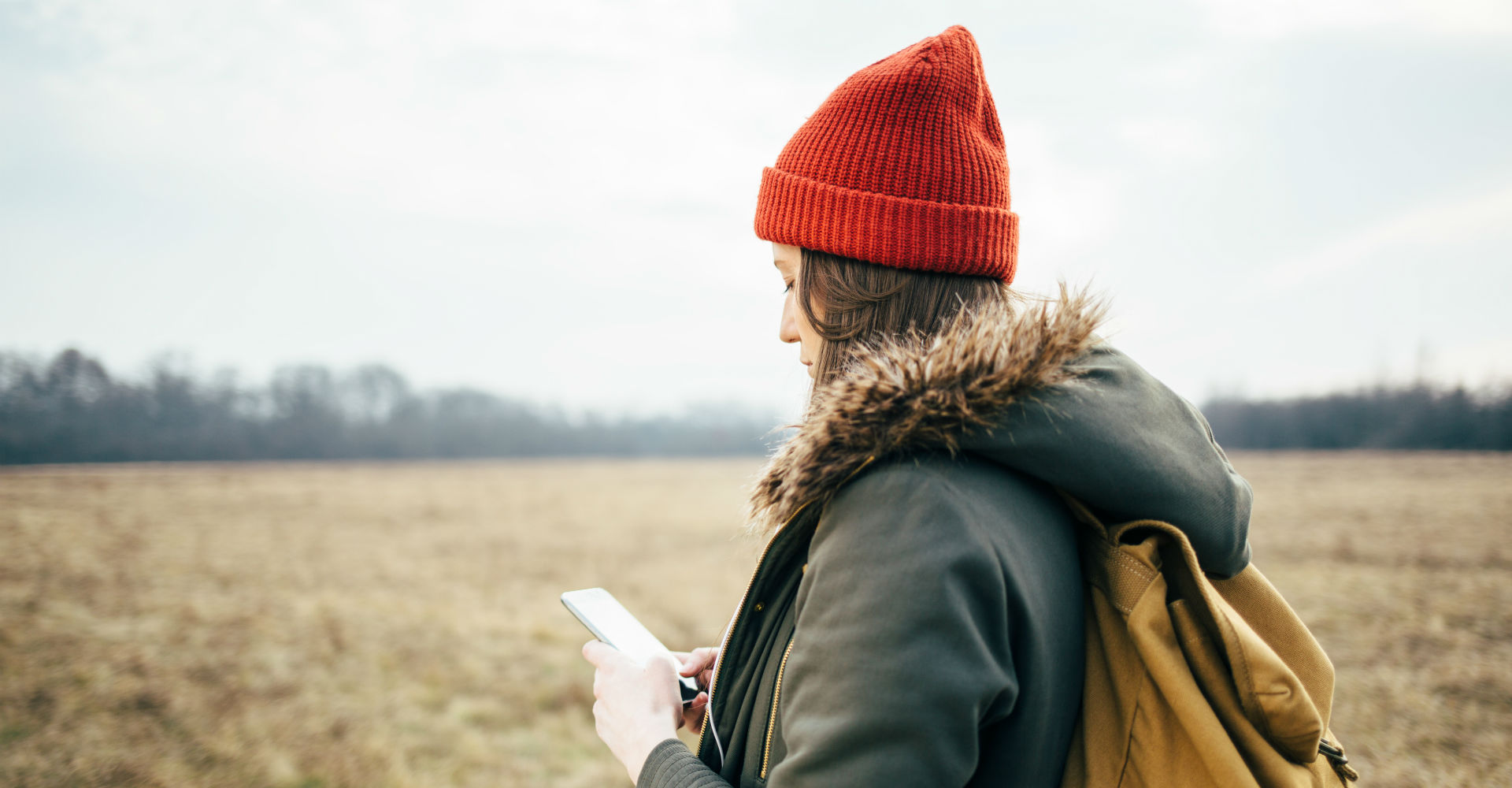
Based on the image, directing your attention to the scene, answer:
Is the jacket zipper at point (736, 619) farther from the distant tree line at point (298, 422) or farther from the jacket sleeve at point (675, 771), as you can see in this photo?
the distant tree line at point (298, 422)

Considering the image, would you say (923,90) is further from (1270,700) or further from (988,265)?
(1270,700)

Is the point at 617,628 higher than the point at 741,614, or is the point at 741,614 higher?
the point at 741,614

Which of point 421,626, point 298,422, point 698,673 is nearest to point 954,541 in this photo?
point 698,673

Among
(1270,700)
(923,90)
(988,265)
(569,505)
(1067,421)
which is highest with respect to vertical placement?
(923,90)

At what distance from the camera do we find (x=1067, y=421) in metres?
0.99

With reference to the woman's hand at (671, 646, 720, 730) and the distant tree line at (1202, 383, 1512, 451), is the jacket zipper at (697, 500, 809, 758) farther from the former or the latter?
the distant tree line at (1202, 383, 1512, 451)

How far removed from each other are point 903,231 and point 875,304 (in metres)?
0.14

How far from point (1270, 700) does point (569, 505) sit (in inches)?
1076

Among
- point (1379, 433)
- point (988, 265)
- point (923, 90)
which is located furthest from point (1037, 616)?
point (1379, 433)

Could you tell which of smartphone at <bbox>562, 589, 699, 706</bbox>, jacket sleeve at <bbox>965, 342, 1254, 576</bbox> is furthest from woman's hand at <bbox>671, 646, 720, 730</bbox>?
Answer: jacket sleeve at <bbox>965, 342, 1254, 576</bbox>

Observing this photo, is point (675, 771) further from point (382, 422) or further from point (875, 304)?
point (382, 422)

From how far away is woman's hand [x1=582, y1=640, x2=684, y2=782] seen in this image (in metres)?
1.29

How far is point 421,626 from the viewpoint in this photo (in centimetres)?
1029

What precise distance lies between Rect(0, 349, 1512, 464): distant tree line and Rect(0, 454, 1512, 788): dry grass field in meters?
6.85
